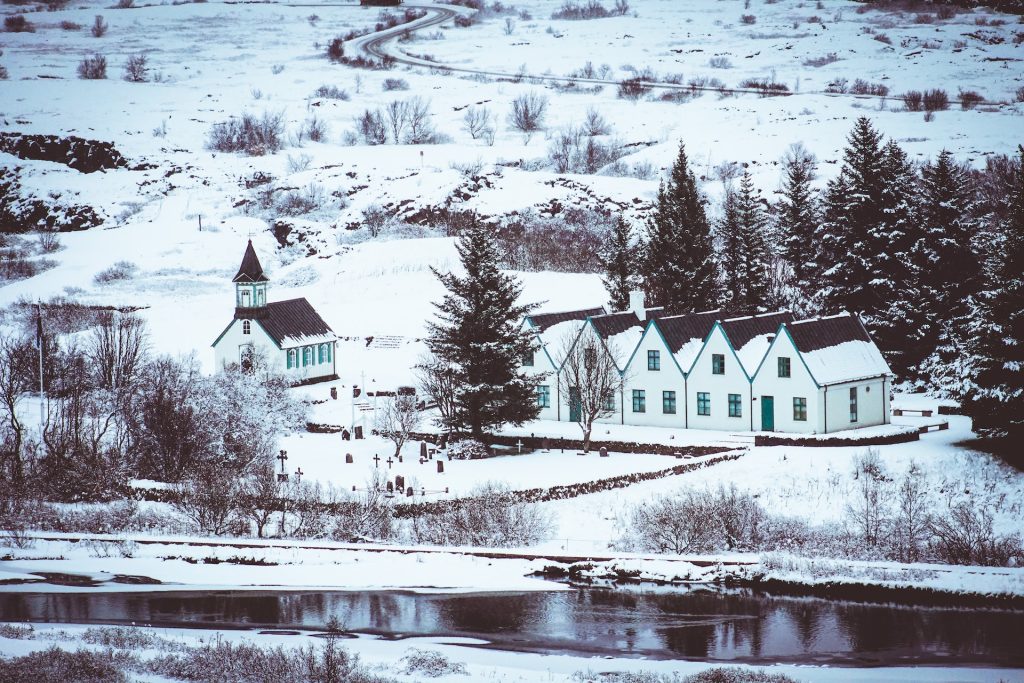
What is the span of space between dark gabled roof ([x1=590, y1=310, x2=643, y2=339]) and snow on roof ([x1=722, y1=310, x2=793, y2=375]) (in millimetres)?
5407

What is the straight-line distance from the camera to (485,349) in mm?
55531

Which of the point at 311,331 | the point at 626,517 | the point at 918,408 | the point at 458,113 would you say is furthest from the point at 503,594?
the point at 458,113

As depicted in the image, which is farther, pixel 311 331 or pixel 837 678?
pixel 311 331

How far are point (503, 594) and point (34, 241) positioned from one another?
93083mm

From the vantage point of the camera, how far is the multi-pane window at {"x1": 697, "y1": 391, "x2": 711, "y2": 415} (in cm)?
5672

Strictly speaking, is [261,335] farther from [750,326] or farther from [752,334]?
[752,334]

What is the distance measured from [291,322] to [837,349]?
108 ft

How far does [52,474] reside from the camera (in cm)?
4728

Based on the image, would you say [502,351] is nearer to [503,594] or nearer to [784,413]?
[784,413]

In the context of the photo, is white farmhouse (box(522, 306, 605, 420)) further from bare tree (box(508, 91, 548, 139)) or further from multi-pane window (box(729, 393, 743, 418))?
bare tree (box(508, 91, 548, 139))

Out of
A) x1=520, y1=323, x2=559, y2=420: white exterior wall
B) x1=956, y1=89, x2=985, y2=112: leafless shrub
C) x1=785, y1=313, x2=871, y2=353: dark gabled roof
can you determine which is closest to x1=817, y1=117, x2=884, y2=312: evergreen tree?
x1=785, y1=313, x2=871, y2=353: dark gabled roof

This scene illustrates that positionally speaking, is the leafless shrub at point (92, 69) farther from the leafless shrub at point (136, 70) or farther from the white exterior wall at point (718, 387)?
the white exterior wall at point (718, 387)

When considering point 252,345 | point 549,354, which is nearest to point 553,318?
point 549,354

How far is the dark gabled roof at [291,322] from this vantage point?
71562 mm
